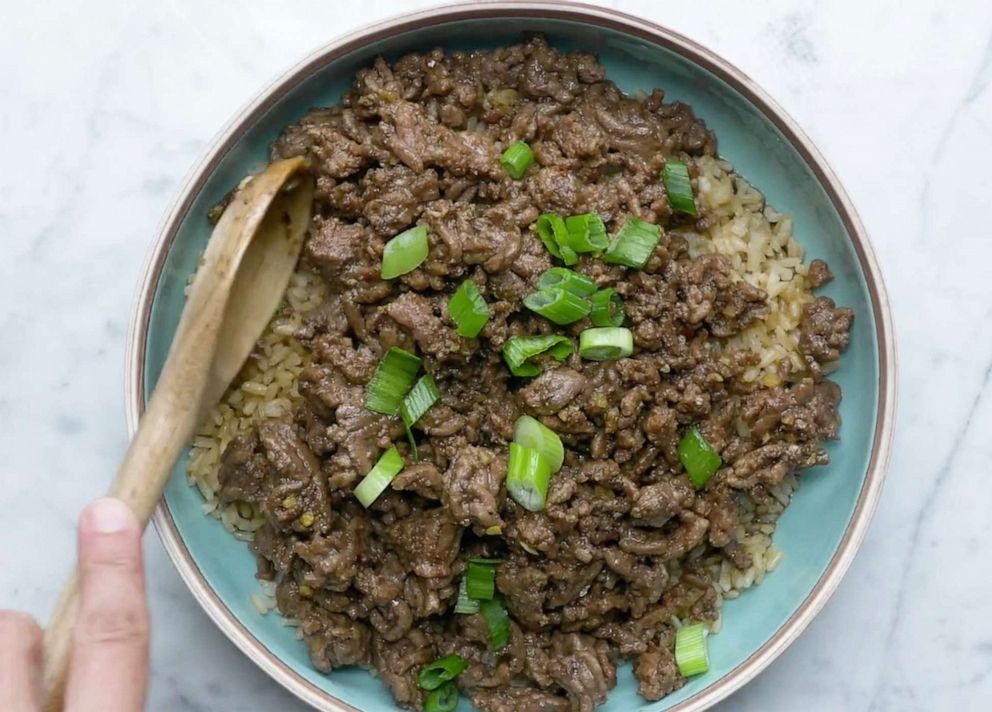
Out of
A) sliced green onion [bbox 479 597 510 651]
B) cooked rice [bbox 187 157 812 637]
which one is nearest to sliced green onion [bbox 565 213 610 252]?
cooked rice [bbox 187 157 812 637]

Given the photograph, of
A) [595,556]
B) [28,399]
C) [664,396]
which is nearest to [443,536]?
[595,556]

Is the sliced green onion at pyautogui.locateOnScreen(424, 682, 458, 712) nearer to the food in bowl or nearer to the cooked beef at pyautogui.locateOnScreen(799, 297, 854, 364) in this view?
the food in bowl

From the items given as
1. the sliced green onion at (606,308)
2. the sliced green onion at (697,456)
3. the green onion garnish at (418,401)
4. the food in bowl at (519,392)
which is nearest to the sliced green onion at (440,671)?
the food in bowl at (519,392)

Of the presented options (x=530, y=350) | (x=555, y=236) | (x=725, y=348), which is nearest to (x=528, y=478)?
(x=530, y=350)

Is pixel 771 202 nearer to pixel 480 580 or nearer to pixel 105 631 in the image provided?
pixel 480 580

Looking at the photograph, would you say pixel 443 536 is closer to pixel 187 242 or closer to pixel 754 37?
pixel 187 242

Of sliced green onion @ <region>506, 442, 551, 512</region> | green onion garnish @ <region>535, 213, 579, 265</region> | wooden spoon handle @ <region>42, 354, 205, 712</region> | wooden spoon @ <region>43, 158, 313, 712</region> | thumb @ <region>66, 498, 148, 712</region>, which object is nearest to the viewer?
thumb @ <region>66, 498, 148, 712</region>

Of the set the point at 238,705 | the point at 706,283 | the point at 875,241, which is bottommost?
the point at 238,705

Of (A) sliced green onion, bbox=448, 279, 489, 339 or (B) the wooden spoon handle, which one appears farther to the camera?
(A) sliced green onion, bbox=448, 279, 489, 339
